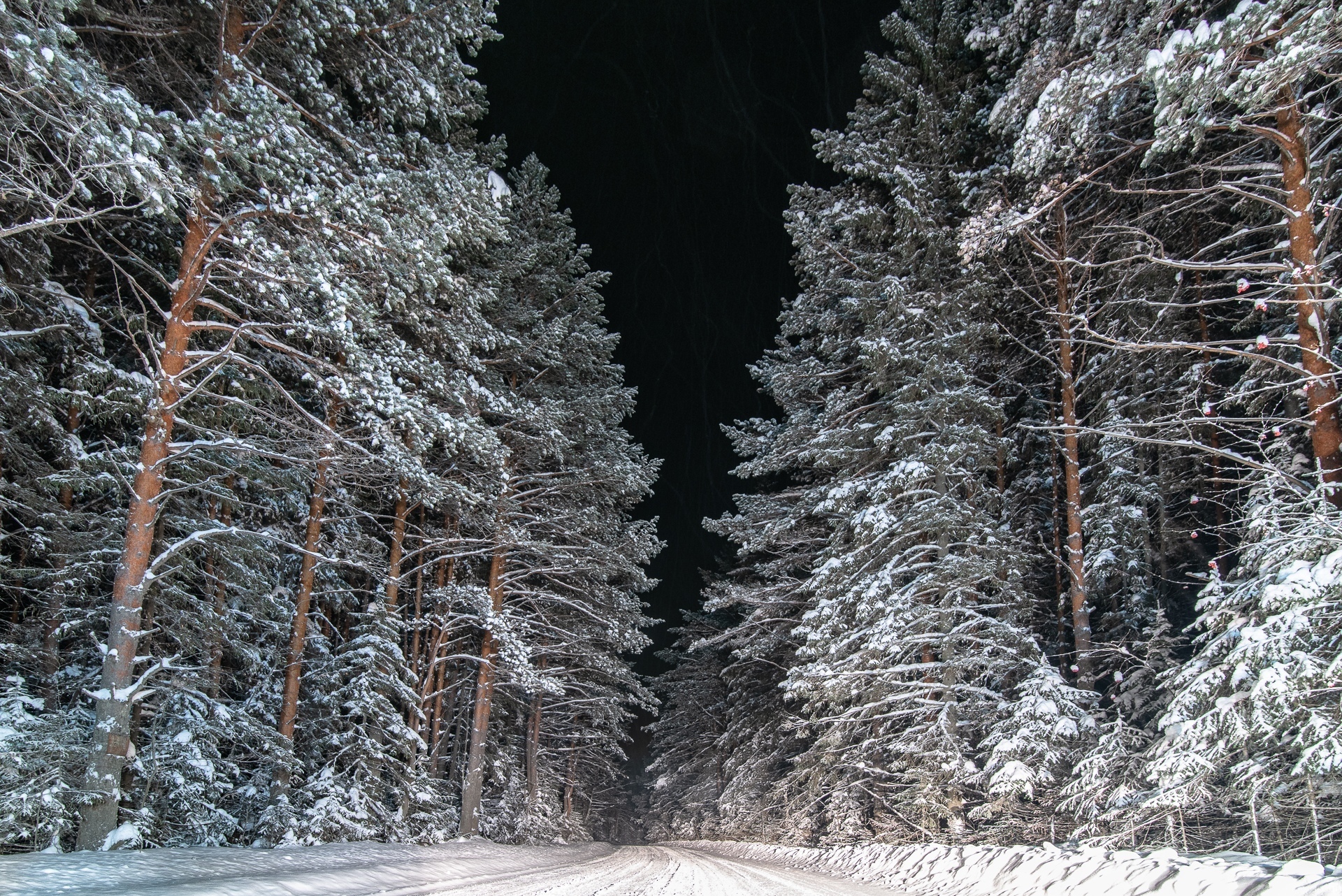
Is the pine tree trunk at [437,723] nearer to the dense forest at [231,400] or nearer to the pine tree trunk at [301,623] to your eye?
the dense forest at [231,400]

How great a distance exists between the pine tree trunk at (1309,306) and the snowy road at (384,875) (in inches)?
268

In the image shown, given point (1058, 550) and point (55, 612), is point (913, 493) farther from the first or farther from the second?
point (55, 612)

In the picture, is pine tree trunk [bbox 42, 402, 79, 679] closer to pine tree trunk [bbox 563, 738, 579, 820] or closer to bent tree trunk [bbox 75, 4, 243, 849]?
bent tree trunk [bbox 75, 4, 243, 849]

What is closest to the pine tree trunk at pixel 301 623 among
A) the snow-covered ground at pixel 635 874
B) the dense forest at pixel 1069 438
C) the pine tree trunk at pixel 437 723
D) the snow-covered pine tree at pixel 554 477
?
the snow-covered ground at pixel 635 874

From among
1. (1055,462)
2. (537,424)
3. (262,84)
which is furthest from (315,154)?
(1055,462)

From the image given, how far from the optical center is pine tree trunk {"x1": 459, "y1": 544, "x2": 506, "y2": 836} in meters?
13.6

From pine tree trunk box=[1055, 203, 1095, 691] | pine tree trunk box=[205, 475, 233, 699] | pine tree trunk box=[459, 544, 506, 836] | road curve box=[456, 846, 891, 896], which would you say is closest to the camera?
road curve box=[456, 846, 891, 896]

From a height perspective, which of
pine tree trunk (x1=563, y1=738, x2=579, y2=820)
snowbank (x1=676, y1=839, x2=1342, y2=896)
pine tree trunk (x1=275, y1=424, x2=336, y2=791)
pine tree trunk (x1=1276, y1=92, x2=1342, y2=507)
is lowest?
pine tree trunk (x1=563, y1=738, x2=579, y2=820)

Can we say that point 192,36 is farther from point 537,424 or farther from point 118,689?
point 537,424

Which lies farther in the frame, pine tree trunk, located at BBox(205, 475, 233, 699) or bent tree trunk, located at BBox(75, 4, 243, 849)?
pine tree trunk, located at BBox(205, 475, 233, 699)

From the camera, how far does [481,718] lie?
14078 millimetres

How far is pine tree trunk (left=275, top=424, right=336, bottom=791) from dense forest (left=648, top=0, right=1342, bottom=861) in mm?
8577

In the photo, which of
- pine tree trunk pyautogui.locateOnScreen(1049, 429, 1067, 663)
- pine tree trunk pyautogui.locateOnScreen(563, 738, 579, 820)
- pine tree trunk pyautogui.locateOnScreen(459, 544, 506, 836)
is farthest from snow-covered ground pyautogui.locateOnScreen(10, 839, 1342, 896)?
pine tree trunk pyautogui.locateOnScreen(563, 738, 579, 820)

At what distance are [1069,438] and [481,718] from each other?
1310 cm
